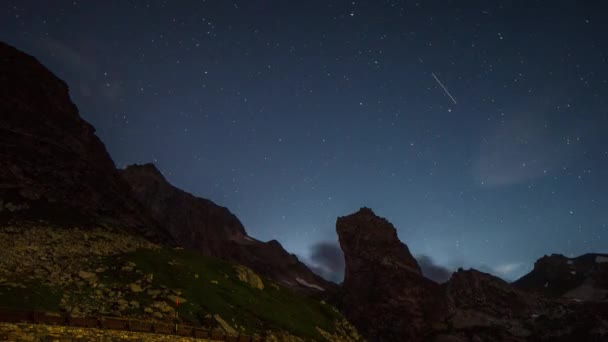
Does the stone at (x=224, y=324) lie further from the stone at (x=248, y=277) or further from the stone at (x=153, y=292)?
the stone at (x=248, y=277)

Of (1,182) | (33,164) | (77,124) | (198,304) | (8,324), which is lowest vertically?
(8,324)

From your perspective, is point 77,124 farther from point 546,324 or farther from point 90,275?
point 546,324

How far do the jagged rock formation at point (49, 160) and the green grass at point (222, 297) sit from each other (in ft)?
70.2

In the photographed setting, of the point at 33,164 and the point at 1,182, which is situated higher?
the point at 33,164

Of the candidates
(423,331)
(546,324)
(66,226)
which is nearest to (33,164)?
(66,226)

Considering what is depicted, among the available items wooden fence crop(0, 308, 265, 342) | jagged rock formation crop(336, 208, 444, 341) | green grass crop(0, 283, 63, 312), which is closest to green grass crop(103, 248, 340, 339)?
wooden fence crop(0, 308, 265, 342)

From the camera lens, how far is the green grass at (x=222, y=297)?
1559 inches

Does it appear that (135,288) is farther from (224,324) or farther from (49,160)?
(49,160)

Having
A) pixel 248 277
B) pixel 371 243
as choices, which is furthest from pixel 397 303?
pixel 248 277

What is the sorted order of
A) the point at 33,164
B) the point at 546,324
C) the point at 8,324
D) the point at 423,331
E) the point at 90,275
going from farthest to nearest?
the point at 546,324
the point at 423,331
the point at 33,164
the point at 90,275
the point at 8,324

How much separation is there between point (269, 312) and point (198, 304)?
11882 mm

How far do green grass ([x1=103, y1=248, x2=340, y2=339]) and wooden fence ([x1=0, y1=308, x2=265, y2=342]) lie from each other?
5.80 m

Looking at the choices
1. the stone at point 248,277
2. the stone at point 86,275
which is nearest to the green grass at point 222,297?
the stone at point 248,277

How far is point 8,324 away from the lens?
20.7 meters
